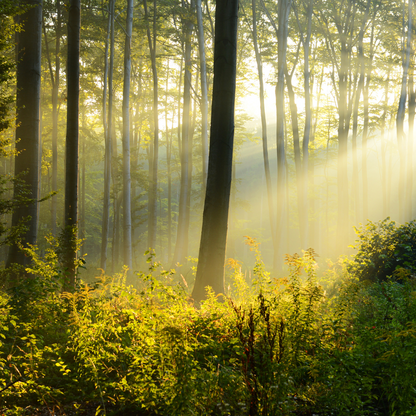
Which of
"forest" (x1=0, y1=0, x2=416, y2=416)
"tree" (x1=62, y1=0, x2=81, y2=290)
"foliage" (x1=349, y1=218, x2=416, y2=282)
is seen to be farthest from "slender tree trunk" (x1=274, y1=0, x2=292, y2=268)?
"tree" (x1=62, y1=0, x2=81, y2=290)

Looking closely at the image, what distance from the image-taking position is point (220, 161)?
241 inches

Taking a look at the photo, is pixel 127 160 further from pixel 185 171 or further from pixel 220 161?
pixel 220 161

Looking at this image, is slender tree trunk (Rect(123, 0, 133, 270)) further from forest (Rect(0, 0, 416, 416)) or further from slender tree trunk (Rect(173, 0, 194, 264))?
slender tree trunk (Rect(173, 0, 194, 264))

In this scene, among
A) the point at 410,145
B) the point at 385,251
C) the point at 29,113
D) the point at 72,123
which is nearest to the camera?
the point at 72,123

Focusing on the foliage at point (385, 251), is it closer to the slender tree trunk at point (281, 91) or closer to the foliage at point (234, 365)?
the foliage at point (234, 365)

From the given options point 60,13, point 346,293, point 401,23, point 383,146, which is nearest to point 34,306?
point 346,293

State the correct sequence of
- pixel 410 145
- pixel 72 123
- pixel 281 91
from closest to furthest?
pixel 72 123 < pixel 281 91 < pixel 410 145

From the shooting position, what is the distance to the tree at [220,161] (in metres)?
5.96

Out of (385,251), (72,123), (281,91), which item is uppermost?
(281,91)

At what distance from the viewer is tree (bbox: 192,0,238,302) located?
5.96m

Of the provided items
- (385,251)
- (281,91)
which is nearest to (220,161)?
(385,251)

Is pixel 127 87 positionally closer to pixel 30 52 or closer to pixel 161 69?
pixel 30 52

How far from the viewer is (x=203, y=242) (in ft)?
19.9

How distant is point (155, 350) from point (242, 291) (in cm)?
179
